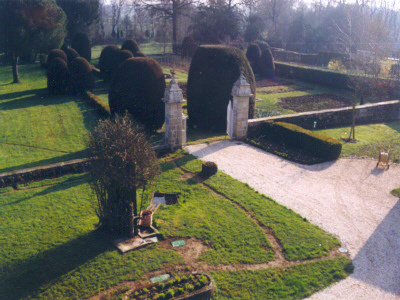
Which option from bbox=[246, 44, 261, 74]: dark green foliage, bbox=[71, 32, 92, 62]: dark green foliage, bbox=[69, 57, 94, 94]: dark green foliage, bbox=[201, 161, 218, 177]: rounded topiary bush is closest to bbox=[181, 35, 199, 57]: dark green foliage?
bbox=[246, 44, 261, 74]: dark green foliage

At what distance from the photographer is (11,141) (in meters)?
14.8

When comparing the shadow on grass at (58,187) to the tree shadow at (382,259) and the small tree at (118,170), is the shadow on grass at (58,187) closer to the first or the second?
the small tree at (118,170)

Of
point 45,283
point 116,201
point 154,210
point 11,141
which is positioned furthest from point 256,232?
point 11,141

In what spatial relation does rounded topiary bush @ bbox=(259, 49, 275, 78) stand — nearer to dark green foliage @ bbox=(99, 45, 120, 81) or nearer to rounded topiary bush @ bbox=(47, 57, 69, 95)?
dark green foliage @ bbox=(99, 45, 120, 81)

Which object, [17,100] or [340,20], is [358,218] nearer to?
[17,100]

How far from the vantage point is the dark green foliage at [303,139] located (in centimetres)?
1252

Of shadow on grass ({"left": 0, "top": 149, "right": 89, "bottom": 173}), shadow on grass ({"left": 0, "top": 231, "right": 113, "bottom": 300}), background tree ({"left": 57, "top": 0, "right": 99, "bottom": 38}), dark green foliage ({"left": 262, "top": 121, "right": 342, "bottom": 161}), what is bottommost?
shadow on grass ({"left": 0, "top": 231, "right": 113, "bottom": 300})

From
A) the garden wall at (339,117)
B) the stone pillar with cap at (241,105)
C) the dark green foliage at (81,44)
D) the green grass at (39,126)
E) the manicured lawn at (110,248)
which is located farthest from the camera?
the dark green foliage at (81,44)

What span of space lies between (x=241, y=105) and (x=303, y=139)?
112 inches

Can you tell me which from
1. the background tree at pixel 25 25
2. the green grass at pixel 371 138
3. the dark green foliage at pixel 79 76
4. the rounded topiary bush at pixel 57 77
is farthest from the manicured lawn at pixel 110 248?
the background tree at pixel 25 25

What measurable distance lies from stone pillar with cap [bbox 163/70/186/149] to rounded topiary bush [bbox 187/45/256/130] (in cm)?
259

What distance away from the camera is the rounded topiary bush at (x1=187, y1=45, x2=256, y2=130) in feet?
50.0

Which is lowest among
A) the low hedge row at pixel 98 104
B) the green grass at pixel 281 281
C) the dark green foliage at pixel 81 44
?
the green grass at pixel 281 281

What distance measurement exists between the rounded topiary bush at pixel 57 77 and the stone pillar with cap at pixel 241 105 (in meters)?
14.9
